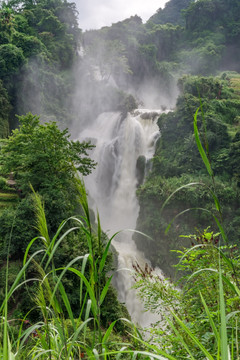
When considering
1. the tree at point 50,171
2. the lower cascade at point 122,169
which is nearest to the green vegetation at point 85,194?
the tree at point 50,171

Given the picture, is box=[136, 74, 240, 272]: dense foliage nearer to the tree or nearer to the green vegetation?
the green vegetation

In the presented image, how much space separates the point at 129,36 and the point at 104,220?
91.8 ft

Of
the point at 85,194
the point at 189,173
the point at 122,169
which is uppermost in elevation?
the point at 122,169

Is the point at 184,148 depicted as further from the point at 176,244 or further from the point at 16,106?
the point at 16,106

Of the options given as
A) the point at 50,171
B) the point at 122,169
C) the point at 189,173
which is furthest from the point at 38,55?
the point at 50,171

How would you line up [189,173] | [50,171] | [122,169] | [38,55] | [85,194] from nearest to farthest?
[85,194] → [50,171] → [189,173] → [122,169] → [38,55]

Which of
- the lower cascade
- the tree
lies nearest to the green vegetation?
the tree

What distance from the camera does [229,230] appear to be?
1356 centimetres

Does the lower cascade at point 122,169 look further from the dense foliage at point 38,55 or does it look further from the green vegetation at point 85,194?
the dense foliage at point 38,55

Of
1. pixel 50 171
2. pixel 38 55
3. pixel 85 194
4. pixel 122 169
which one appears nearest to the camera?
pixel 85 194

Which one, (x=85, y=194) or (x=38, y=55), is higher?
(x=38, y=55)

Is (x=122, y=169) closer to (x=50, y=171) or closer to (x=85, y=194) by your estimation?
(x=50, y=171)

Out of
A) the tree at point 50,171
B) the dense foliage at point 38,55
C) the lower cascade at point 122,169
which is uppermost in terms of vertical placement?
the dense foliage at point 38,55

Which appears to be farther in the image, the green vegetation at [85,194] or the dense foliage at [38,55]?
the dense foliage at [38,55]
